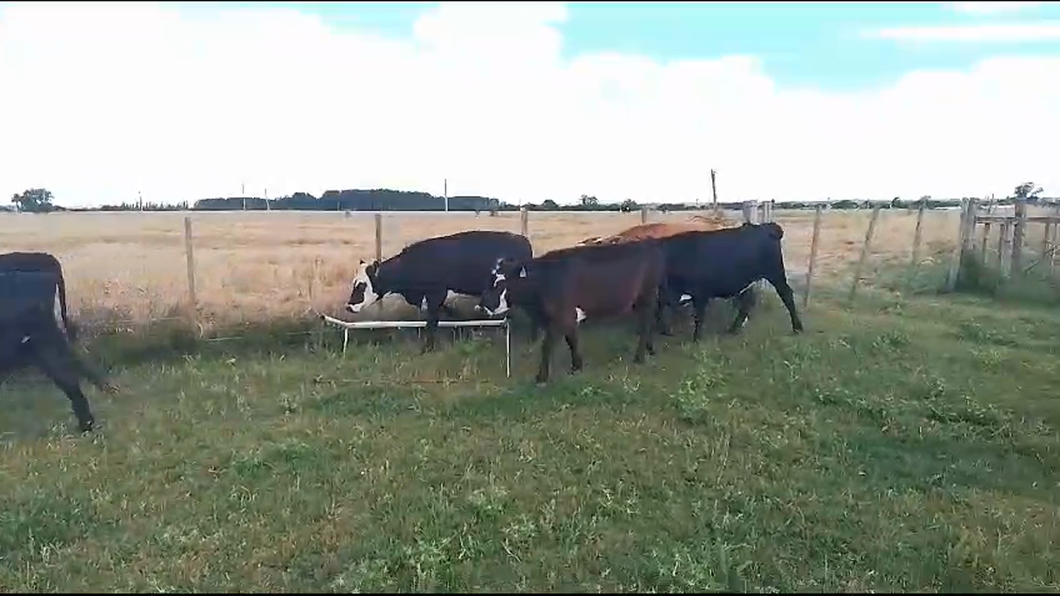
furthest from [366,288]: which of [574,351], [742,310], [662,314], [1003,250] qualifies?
[1003,250]

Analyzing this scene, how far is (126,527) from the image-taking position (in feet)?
15.7

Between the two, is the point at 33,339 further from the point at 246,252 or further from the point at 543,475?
the point at 246,252

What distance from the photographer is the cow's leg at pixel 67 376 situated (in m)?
6.79

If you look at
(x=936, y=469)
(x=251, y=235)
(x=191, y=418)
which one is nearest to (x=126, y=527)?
(x=191, y=418)

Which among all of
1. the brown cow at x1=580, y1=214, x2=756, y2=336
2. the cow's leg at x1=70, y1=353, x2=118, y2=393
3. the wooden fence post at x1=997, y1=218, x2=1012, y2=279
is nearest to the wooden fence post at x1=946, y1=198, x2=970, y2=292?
the wooden fence post at x1=997, y1=218, x2=1012, y2=279

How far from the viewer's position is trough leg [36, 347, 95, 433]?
267 inches

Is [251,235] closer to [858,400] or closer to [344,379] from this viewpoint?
[344,379]

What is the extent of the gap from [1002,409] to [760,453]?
2.70 metres

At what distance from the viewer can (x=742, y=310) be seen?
10695 mm

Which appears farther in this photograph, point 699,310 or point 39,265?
point 699,310

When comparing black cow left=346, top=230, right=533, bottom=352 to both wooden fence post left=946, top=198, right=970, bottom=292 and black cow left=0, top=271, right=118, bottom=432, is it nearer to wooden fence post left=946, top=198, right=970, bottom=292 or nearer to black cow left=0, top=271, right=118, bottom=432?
black cow left=0, top=271, right=118, bottom=432

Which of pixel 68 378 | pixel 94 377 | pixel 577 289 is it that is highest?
pixel 577 289

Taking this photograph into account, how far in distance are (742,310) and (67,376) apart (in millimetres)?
7596

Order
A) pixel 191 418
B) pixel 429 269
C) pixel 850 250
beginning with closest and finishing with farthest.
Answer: pixel 191 418 < pixel 429 269 < pixel 850 250
